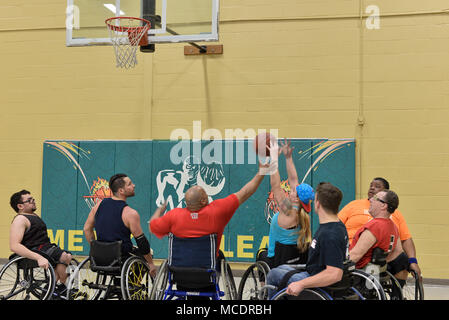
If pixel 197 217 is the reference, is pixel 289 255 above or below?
below

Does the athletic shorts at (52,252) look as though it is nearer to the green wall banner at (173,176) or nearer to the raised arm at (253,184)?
the raised arm at (253,184)

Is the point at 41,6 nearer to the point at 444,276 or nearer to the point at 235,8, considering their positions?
the point at 235,8

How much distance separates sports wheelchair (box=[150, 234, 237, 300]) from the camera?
13.8 feet

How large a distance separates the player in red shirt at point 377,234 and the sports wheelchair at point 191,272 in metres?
1.01

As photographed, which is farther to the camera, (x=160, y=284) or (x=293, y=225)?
(x=293, y=225)

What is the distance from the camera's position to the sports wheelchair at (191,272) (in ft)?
13.8

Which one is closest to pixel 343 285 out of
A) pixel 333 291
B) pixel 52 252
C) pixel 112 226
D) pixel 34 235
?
pixel 333 291

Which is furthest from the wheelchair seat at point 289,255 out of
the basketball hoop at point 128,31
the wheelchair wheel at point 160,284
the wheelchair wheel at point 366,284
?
the basketball hoop at point 128,31

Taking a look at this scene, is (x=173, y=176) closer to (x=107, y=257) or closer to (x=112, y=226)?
(x=112, y=226)

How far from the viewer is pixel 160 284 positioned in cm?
430

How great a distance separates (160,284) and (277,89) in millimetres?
4495

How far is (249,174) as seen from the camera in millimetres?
8102

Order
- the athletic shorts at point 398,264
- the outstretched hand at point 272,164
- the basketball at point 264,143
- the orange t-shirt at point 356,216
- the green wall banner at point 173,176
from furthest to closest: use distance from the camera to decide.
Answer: the green wall banner at point 173,176
the orange t-shirt at point 356,216
the athletic shorts at point 398,264
the basketball at point 264,143
the outstretched hand at point 272,164
